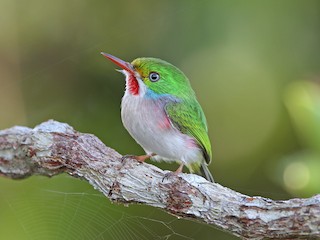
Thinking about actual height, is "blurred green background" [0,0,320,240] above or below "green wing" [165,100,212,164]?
above

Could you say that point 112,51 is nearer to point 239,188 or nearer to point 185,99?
point 239,188

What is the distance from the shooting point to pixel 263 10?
397 centimetres

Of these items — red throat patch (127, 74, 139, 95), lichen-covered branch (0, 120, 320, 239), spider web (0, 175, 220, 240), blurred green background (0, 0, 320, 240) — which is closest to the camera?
lichen-covered branch (0, 120, 320, 239)

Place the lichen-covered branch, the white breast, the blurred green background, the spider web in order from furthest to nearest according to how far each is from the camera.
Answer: the blurred green background, the spider web, the white breast, the lichen-covered branch

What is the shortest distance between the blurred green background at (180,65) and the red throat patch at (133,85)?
3.81 ft

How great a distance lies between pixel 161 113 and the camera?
237cm

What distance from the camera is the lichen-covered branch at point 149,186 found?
1.70 metres

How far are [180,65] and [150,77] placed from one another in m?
1.57

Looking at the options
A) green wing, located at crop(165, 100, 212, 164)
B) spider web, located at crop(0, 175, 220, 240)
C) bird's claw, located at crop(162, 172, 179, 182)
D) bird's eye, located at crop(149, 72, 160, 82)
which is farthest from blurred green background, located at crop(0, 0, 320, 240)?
bird's claw, located at crop(162, 172, 179, 182)

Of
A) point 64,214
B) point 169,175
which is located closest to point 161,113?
point 169,175

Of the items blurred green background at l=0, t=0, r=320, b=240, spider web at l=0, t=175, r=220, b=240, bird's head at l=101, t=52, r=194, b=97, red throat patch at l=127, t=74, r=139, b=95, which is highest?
blurred green background at l=0, t=0, r=320, b=240

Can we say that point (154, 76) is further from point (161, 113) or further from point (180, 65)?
point (180, 65)

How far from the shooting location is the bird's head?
2.39 meters

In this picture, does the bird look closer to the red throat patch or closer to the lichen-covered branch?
the red throat patch
